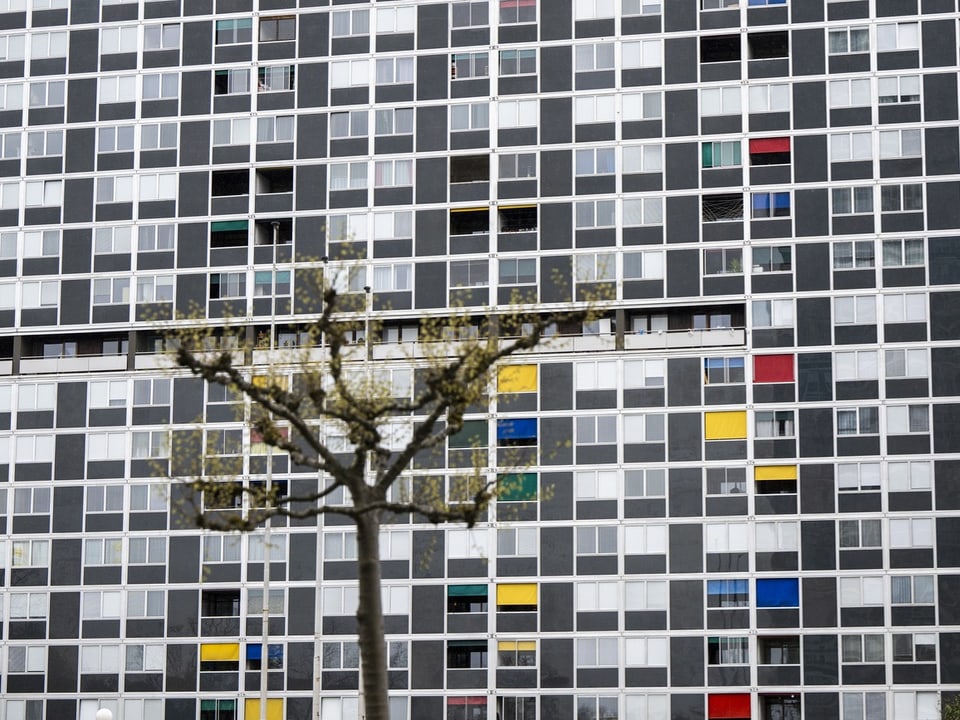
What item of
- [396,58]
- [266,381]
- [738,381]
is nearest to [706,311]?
[738,381]

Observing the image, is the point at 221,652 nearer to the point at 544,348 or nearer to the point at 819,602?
the point at 544,348

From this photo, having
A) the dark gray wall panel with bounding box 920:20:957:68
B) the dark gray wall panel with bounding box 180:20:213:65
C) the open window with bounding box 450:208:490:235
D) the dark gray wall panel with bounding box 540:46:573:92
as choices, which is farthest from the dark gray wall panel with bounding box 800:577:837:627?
the dark gray wall panel with bounding box 180:20:213:65

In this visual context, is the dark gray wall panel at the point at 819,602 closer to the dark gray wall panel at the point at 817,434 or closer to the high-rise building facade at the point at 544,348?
the high-rise building facade at the point at 544,348

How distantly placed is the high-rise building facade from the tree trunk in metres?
48.6

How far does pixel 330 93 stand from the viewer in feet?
313

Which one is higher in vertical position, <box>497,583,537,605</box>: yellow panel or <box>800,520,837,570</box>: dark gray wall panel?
<box>800,520,837,570</box>: dark gray wall panel

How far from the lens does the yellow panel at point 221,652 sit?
91.8 metres

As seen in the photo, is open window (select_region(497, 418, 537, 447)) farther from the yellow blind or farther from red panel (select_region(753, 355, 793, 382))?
red panel (select_region(753, 355, 793, 382))

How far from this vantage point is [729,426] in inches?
3514

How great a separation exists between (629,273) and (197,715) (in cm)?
2964

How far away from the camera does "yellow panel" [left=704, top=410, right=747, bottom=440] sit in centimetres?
8912

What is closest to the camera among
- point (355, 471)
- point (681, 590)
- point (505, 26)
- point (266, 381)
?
point (355, 471)

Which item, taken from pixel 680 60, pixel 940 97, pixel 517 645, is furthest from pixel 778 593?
pixel 680 60

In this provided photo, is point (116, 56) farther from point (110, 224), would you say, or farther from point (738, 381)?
point (738, 381)
